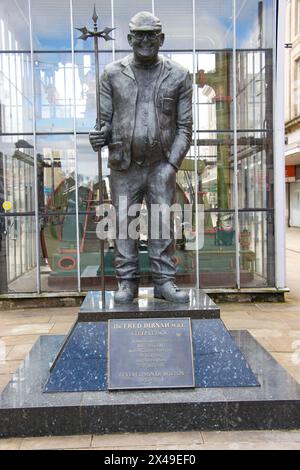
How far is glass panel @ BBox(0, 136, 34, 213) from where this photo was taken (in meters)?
8.63

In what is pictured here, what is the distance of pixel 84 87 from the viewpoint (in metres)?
8.73

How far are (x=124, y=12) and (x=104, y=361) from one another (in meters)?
6.48

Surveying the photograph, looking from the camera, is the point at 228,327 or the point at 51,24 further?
the point at 51,24

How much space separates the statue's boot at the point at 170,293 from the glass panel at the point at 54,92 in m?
4.69

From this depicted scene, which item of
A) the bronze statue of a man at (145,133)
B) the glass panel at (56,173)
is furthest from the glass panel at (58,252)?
the bronze statue of a man at (145,133)

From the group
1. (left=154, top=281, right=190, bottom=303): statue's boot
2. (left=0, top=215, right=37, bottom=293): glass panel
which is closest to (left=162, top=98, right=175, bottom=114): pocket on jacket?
(left=154, top=281, right=190, bottom=303): statue's boot

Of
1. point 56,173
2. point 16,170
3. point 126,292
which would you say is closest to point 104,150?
point 56,173

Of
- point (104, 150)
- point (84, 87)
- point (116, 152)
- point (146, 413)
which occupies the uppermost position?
point (84, 87)

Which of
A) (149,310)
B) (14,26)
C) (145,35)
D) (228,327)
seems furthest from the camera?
(14,26)

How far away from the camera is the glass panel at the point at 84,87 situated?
28.6ft

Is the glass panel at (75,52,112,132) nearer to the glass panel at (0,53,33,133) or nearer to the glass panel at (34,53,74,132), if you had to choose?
the glass panel at (34,53,74,132)

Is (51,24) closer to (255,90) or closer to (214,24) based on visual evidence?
(214,24)

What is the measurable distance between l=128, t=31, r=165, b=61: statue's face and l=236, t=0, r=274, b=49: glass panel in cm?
471
